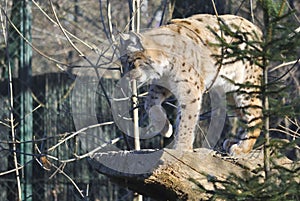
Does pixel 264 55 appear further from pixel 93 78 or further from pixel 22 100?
pixel 22 100

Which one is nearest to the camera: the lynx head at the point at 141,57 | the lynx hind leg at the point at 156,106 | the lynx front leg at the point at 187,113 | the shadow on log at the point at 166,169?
the shadow on log at the point at 166,169

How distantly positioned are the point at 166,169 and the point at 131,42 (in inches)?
50.7

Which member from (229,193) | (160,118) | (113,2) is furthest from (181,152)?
(113,2)

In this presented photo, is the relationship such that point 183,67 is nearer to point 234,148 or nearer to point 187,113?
point 187,113

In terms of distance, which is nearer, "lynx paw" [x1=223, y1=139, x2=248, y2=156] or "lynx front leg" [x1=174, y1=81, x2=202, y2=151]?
"lynx front leg" [x1=174, y1=81, x2=202, y2=151]

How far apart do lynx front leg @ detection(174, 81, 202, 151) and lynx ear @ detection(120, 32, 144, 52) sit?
1.15ft

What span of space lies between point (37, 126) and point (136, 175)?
3.02 m

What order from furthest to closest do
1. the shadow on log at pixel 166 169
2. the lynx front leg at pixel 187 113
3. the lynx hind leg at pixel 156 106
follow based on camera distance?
1. the lynx hind leg at pixel 156 106
2. the lynx front leg at pixel 187 113
3. the shadow on log at pixel 166 169

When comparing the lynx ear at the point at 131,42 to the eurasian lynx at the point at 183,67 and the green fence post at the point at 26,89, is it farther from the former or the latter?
the green fence post at the point at 26,89

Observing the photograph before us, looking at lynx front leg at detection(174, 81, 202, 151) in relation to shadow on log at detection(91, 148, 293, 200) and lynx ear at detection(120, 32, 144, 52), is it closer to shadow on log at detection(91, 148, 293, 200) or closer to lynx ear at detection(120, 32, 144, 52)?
lynx ear at detection(120, 32, 144, 52)

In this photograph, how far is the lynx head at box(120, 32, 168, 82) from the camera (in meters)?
4.32

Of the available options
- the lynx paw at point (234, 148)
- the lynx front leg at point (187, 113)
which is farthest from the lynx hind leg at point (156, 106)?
the lynx paw at point (234, 148)

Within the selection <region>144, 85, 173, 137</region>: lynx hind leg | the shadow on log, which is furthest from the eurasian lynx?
the shadow on log

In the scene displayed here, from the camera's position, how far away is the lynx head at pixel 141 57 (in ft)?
14.2
